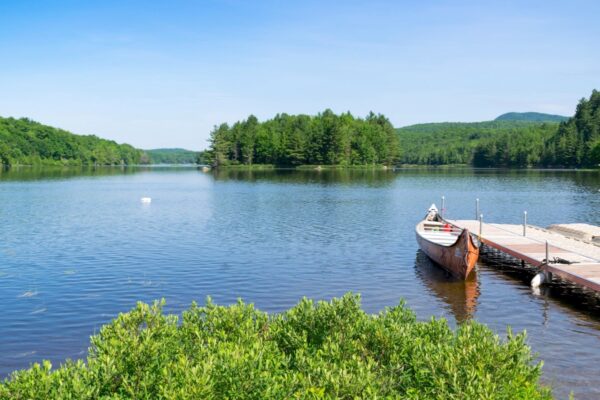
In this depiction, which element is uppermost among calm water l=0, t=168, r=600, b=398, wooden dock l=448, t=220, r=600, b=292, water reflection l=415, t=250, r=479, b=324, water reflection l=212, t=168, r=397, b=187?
water reflection l=212, t=168, r=397, b=187

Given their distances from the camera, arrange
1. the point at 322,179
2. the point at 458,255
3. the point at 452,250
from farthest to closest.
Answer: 1. the point at 322,179
2. the point at 452,250
3. the point at 458,255

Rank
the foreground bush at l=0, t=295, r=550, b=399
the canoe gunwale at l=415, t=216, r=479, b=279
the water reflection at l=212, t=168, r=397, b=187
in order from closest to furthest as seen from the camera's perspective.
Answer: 1. the foreground bush at l=0, t=295, r=550, b=399
2. the canoe gunwale at l=415, t=216, r=479, b=279
3. the water reflection at l=212, t=168, r=397, b=187

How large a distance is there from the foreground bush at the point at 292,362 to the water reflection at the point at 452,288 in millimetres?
11894

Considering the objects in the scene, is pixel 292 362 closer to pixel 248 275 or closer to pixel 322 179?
pixel 248 275

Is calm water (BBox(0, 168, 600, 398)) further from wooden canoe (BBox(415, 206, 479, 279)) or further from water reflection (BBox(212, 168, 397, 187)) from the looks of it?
water reflection (BBox(212, 168, 397, 187))

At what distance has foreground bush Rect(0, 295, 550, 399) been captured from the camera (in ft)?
33.1

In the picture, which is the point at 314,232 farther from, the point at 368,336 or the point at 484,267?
the point at 368,336

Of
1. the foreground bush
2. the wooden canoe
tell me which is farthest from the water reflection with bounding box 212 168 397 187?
the foreground bush

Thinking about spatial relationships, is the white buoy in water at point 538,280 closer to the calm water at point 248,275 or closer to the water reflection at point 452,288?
the calm water at point 248,275

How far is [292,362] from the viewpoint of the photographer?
12672 mm

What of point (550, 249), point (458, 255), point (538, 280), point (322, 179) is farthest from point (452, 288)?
point (322, 179)

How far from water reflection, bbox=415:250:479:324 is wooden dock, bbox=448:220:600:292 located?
11.6 feet

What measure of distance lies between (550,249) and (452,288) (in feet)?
27.1

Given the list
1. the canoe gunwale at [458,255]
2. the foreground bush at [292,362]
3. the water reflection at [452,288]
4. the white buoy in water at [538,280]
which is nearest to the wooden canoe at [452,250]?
the canoe gunwale at [458,255]
